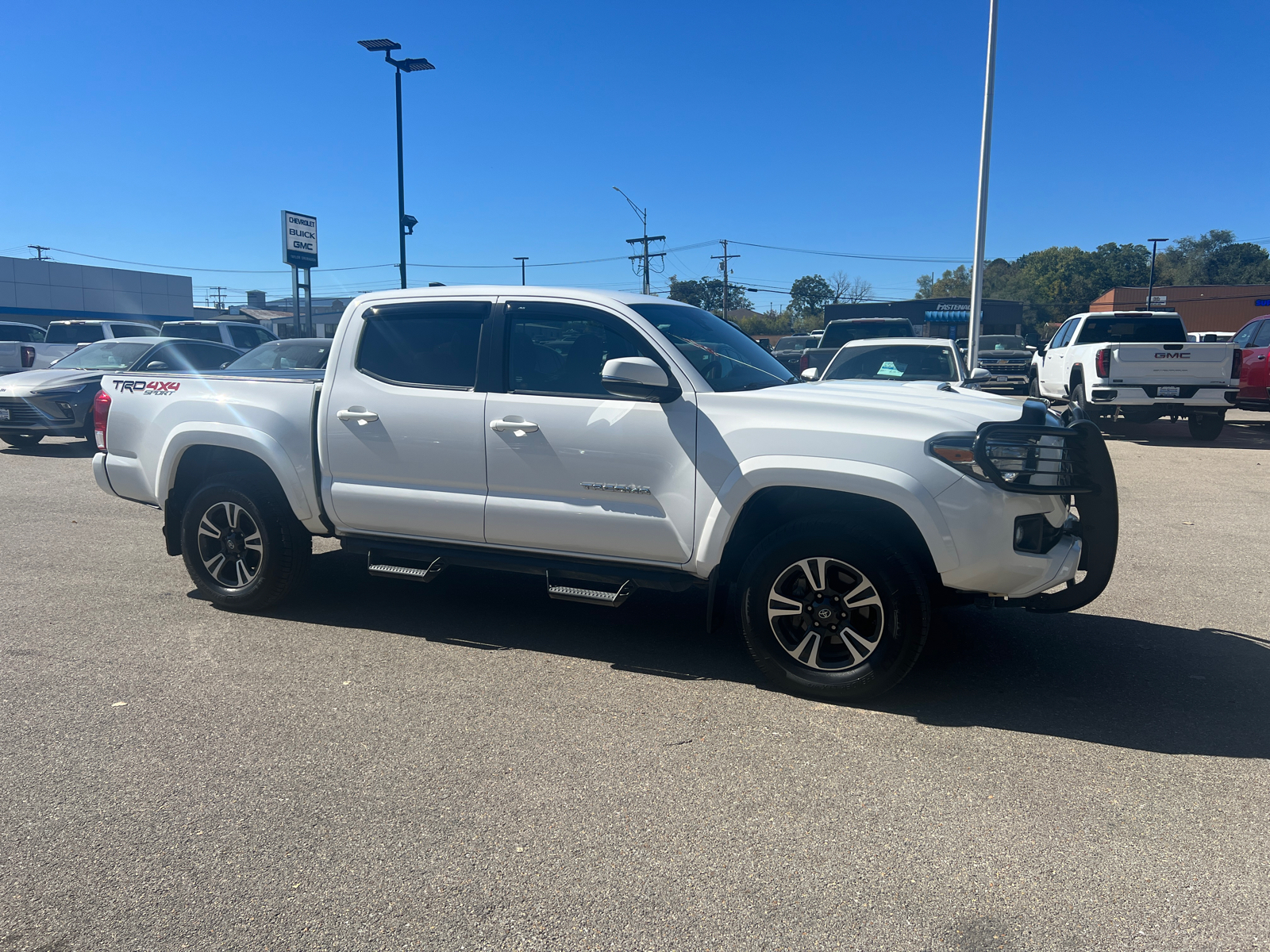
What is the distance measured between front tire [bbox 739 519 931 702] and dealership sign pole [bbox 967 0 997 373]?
16.0m

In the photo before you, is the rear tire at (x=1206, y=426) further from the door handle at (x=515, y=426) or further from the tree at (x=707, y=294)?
the tree at (x=707, y=294)

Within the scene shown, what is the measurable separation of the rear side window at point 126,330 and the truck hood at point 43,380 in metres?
8.18

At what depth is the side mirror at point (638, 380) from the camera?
4453 mm

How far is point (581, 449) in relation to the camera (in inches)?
189

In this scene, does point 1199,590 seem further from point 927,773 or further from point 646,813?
point 646,813

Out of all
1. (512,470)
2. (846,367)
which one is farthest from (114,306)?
(512,470)

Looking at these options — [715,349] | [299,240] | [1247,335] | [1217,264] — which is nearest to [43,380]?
[715,349]

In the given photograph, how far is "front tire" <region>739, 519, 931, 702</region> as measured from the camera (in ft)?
13.9

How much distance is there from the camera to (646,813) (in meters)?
3.40

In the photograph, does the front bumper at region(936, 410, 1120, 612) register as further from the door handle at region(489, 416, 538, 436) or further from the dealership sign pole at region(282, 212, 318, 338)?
the dealership sign pole at region(282, 212, 318, 338)

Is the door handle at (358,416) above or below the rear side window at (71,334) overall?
below

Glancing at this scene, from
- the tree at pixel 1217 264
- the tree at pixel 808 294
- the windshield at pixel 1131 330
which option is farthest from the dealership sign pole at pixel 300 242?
the tree at pixel 1217 264

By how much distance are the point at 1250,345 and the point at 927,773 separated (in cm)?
1555

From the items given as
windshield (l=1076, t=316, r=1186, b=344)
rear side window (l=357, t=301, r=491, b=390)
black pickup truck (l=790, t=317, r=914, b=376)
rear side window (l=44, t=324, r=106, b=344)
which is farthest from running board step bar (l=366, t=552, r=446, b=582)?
rear side window (l=44, t=324, r=106, b=344)
